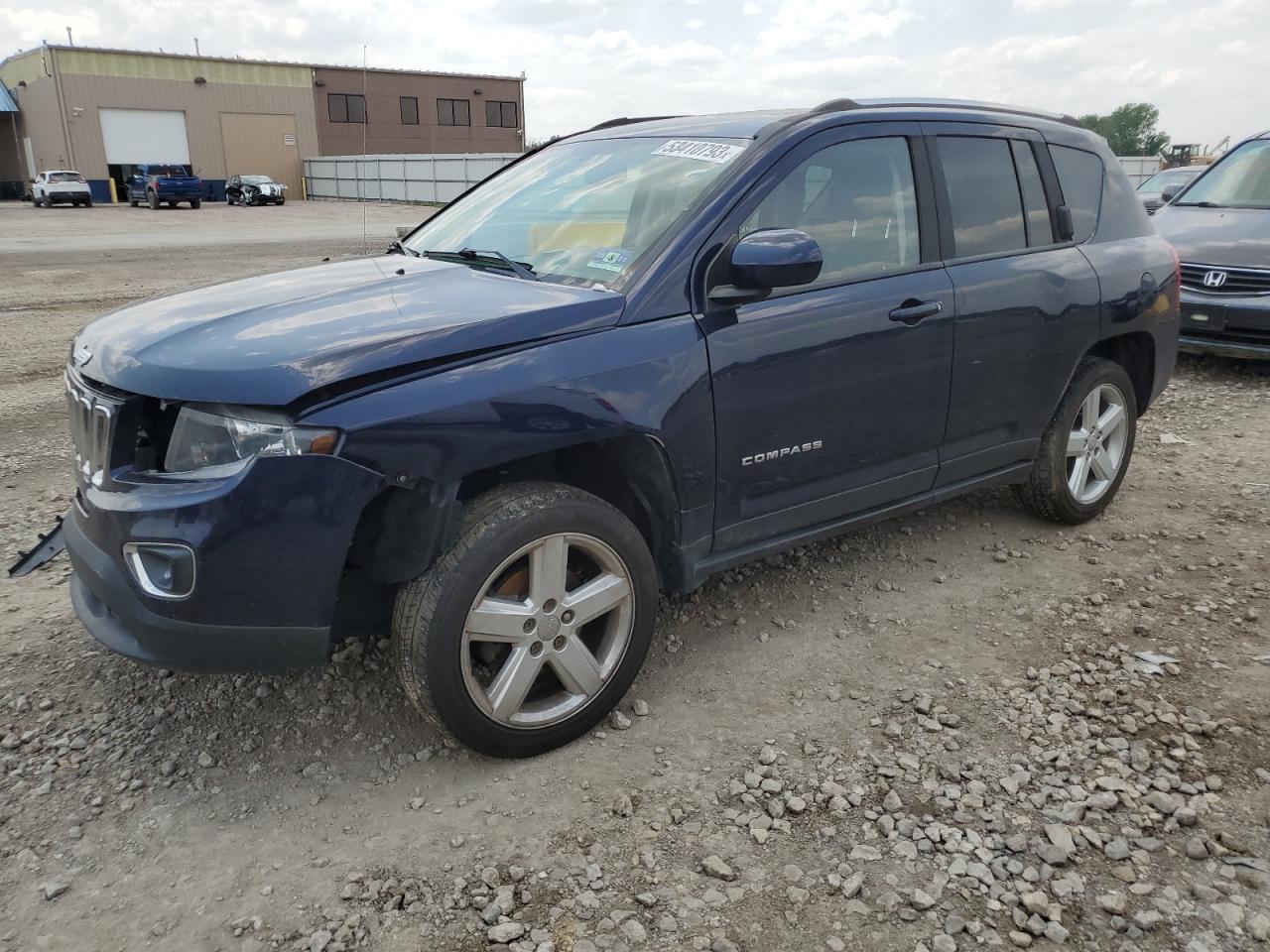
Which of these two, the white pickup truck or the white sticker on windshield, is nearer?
the white sticker on windshield

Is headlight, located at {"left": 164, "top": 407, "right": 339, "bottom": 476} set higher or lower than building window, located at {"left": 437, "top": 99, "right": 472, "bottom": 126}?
lower

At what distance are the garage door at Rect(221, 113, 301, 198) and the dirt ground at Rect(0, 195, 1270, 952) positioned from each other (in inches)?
2053

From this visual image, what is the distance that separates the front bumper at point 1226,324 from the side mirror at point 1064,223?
4218mm

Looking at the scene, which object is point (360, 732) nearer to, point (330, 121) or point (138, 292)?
point (138, 292)

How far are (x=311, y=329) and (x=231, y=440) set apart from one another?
15.0 inches

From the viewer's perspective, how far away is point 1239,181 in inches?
332

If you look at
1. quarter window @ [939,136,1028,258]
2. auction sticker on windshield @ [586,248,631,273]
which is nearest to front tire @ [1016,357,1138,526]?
quarter window @ [939,136,1028,258]

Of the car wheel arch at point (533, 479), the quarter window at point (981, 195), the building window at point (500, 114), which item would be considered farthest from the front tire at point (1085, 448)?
the building window at point (500, 114)

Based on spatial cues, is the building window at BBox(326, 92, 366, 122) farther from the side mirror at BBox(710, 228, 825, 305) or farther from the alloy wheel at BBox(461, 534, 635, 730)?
the alloy wheel at BBox(461, 534, 635, 730)

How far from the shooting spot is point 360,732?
9.75 feet

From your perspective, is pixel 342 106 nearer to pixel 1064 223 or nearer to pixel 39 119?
pixel 39 119

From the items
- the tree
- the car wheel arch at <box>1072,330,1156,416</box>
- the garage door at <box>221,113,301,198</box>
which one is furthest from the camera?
the tree

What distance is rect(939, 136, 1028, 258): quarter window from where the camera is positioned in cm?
370

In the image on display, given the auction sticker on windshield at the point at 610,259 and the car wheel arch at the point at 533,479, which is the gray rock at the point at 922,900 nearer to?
the car wheel arch at the point at 533,479
